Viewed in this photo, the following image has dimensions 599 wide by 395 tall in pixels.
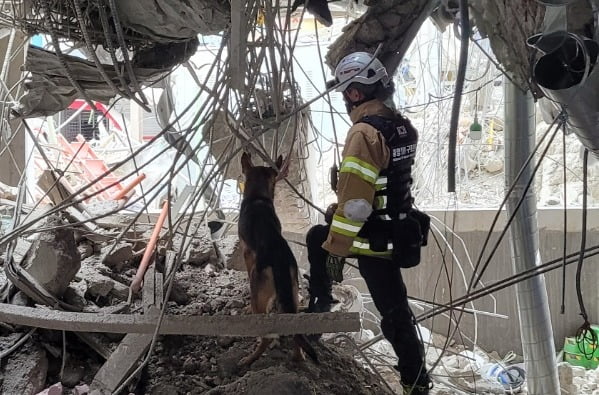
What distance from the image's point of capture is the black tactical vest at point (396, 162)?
6.55 ft

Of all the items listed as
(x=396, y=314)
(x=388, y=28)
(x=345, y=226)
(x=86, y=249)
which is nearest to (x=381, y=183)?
(x=345, y=226)

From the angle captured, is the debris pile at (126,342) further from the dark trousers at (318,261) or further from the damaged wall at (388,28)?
the damaged wall at (388,28)

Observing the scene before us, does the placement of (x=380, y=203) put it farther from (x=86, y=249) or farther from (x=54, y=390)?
(x=86, y=249)

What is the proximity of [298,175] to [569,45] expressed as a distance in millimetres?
2489

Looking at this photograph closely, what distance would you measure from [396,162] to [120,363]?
1.06 metres

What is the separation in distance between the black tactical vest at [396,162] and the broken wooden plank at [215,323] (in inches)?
18.4

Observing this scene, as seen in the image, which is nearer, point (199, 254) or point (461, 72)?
point (461, 72)

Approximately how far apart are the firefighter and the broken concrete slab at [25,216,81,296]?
36.1 inches

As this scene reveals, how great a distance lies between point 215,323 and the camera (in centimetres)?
176

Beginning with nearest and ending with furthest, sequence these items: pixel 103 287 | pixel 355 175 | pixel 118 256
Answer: pixel 355 175 → pixel 103 287 → pixel 118 256

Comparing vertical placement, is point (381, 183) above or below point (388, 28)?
below

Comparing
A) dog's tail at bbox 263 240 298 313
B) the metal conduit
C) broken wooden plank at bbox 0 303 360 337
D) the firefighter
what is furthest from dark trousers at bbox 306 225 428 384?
the metal conduit

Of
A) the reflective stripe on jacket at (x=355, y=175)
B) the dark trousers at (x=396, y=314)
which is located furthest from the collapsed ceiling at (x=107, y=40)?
the dark trousers at (x=396, y=314)

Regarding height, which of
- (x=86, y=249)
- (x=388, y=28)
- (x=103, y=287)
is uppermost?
(x=388, y=28)
